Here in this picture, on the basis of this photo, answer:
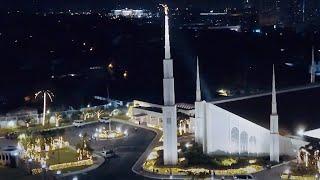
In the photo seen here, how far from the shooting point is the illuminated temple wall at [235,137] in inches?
872

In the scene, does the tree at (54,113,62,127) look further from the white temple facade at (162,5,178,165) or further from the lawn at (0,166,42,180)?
the white temple facade at (162,5,178,165)

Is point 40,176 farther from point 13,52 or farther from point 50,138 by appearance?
point 13,52

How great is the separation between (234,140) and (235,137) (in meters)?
0.14

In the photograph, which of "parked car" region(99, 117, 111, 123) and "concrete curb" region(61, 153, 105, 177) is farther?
"parked car" region(99, 117, 111, 123)

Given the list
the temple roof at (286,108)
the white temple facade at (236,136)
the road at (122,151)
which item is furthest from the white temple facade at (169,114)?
the temple roof at (286,108)

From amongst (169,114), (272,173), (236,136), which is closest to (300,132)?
(236,136)

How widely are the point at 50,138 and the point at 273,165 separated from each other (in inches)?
436

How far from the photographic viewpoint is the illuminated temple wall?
22.1m

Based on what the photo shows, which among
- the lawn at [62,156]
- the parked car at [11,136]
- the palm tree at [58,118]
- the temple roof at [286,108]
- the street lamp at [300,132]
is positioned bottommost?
the lawn at [62,156]

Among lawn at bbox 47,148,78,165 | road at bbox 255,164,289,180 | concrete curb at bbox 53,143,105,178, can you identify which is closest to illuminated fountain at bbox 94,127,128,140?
lawn at bbox 47,148,78,165

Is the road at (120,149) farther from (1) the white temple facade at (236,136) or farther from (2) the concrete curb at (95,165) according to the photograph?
(1) the white temple facade at (236,136)

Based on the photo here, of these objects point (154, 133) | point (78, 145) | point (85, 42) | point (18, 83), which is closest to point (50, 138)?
point (78, 145)

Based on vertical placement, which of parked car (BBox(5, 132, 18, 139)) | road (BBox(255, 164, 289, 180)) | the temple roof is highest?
the temple roof

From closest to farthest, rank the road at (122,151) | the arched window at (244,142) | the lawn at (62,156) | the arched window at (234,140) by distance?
the road at (122,151), the arched window at (244,142), the arched window at (234,140), the lawn at (62,156)
